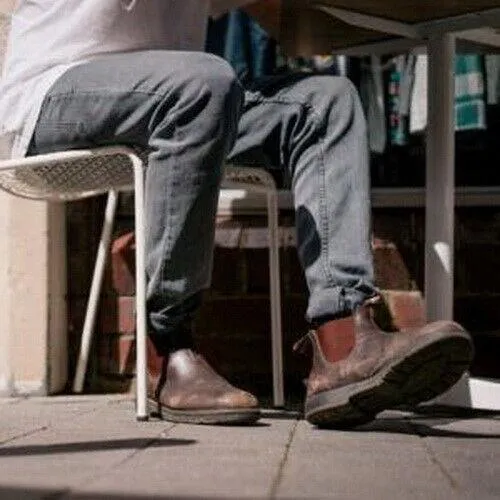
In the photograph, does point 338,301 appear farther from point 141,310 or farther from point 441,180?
point 441,180

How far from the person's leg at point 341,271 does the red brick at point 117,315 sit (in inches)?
37.0

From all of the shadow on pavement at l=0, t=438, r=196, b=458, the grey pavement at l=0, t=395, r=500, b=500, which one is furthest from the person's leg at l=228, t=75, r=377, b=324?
the shadow on pavement at l=0, t=438, r=196, b=458

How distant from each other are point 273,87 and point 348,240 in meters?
0.41

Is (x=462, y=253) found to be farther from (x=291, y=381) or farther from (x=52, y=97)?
(x=52, y=97)

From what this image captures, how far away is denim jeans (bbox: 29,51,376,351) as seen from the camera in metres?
1.97

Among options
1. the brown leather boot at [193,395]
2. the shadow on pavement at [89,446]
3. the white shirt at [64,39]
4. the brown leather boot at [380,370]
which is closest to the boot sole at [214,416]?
the brown leather boot at [193,395]

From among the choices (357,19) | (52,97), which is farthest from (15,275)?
(357,19)

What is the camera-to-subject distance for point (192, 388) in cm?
201

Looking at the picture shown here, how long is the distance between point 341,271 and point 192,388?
13.6 inches

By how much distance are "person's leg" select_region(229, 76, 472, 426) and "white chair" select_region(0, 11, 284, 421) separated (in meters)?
0.28

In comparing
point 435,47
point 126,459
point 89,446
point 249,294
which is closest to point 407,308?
point 249,294

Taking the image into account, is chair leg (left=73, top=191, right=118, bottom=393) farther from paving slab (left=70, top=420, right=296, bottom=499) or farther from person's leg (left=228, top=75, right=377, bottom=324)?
paving slab (left=70, top=420, right=296, bottom=499)

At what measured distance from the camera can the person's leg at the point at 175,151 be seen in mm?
1977

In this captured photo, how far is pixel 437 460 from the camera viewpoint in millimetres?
1593
